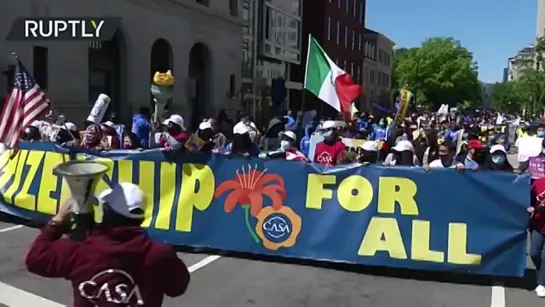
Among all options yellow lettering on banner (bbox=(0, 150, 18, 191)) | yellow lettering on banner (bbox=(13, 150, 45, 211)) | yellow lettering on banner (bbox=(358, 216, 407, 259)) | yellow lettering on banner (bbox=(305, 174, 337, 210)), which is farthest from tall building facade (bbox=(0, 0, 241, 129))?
yellow lettering on banner (bbox=(358, 216, 407, 259))

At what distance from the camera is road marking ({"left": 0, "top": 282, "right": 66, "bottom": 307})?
673 centimetres

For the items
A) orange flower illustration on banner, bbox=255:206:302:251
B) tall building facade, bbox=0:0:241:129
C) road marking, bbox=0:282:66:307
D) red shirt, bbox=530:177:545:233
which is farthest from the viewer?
tall building facade, bbox=0:0:241:129

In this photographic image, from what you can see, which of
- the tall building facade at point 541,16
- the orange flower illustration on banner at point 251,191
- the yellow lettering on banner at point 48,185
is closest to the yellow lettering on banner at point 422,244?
the orange flower illustration on banner at point 251,191

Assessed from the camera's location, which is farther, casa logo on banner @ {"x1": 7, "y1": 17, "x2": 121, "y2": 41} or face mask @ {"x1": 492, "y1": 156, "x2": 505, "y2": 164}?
casa logo on banner @ {"x1": 7, "y1": 17, "x2": 121, "y2": 41}

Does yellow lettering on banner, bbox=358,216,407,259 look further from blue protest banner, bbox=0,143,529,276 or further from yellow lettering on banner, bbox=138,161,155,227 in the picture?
yellow lettering on banner, bbox=138,161,155,227

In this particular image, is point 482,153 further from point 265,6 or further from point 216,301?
point 265,6

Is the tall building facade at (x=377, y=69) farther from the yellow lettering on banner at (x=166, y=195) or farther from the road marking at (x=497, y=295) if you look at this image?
the road marking at (x=497, y=295)

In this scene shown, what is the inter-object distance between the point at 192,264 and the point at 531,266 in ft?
13.6

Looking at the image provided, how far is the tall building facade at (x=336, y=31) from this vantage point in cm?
5634

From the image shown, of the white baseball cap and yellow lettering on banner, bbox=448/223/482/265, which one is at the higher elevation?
the white baseball cap

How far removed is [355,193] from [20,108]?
5044 millimetres

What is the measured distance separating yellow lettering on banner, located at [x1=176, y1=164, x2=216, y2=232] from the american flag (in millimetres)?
2753

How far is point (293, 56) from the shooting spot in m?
50.4

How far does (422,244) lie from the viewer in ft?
25.9
